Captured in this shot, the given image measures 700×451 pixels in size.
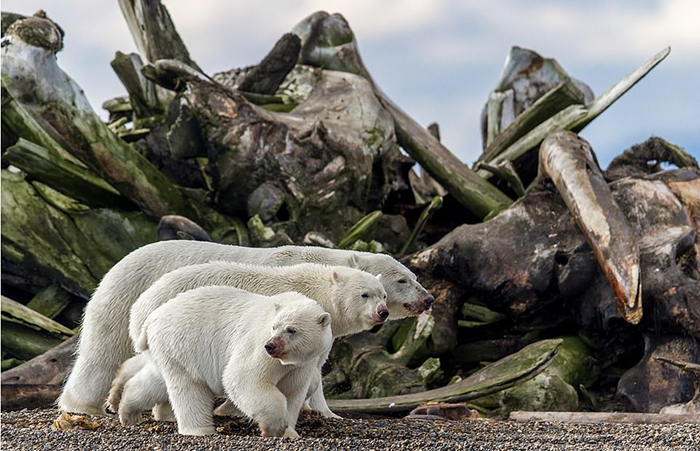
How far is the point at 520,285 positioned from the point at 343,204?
10.9 ft

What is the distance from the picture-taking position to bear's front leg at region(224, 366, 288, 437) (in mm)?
6320

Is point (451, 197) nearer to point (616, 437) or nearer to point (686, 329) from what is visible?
point (686, 329)

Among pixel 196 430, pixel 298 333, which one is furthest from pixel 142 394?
pixel 298 333

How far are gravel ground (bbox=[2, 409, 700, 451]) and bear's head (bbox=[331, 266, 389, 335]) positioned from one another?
864mm

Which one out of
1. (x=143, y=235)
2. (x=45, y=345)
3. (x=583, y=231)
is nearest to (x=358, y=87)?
(x=143, y=235)

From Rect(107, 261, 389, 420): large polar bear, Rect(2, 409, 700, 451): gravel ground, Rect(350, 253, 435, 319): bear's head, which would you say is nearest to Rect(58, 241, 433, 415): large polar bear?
Rect(350, 253, 435, 319): bear's head

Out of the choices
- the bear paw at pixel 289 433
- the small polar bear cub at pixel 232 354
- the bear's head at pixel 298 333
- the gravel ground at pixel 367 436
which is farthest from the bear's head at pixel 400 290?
the bear paw at pixel 289 433

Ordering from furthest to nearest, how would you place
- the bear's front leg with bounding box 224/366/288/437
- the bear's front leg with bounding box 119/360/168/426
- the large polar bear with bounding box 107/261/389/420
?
the large polar bear with bounding box 107/261/389/420, the bear's front leg with bounding box 119/360/168/426, the bear's front leg with bounding box 224/366/288/437

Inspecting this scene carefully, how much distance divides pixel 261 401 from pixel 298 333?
546 mm

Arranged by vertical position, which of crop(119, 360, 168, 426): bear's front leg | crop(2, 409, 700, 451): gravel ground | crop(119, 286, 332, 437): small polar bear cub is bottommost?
crop(2, 409, 700, 451): gravel ground

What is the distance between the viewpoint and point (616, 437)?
22.9 ft

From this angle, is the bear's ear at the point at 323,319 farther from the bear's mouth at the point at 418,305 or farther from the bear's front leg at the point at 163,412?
the bear's front leg at the point at 163,412

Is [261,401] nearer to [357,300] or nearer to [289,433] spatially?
[289,433]

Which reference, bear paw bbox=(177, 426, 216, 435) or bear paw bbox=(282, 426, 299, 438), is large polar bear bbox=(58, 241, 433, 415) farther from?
bear paw bbox=(282, 426, 299, 438)
